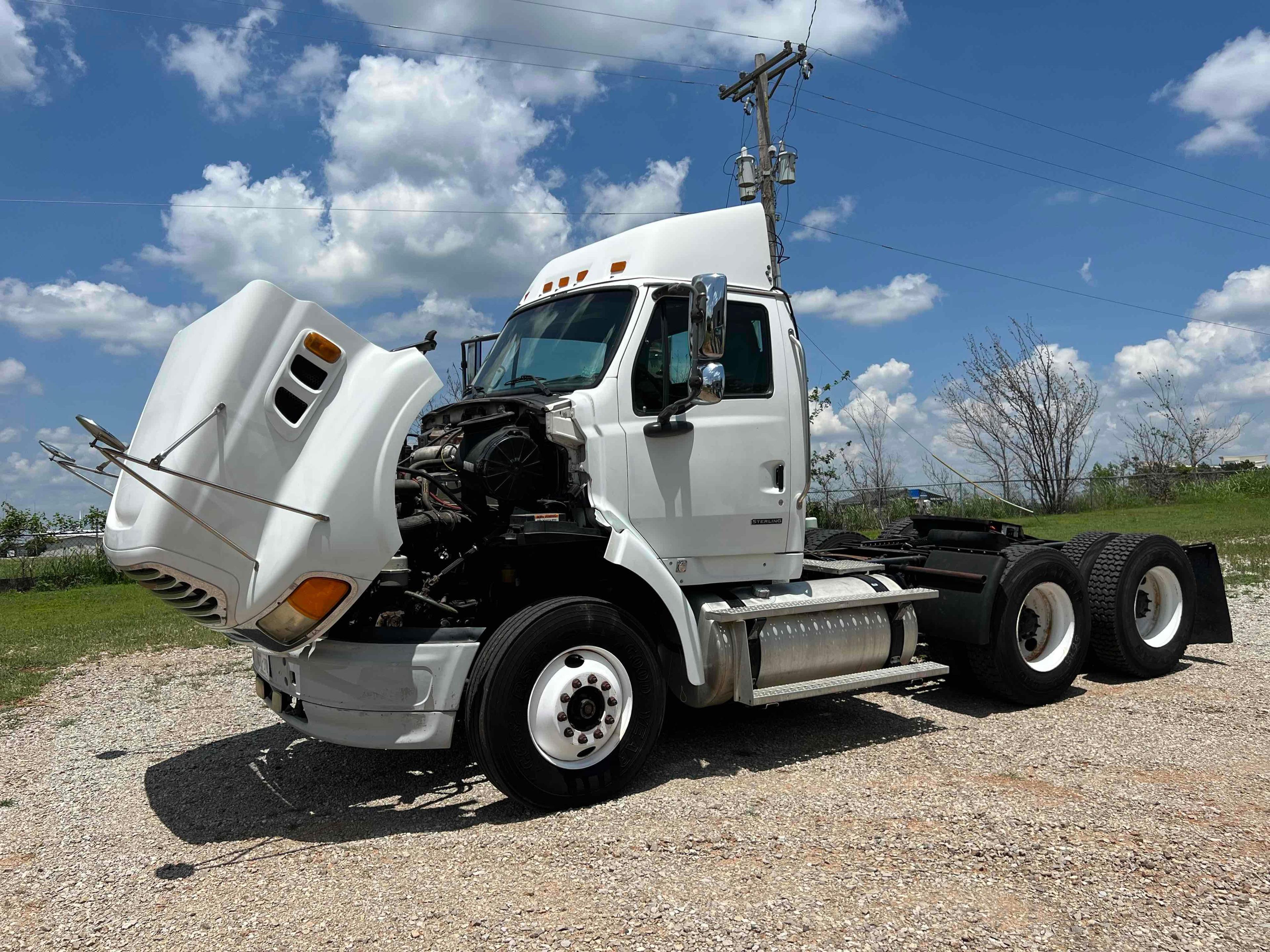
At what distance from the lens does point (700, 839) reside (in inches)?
166

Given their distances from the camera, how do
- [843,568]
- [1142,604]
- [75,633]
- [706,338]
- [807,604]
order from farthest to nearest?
[75,633] → [1142,604] → [843,568] → [807,604] → [706,338]

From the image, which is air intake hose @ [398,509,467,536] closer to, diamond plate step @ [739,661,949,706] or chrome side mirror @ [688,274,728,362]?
chrome side mirror @ [688,274,728,362]

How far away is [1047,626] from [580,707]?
4221 millimetres

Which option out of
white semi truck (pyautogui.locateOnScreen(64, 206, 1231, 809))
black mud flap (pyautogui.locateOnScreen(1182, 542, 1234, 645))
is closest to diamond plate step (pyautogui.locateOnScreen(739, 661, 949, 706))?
white semi truck (pyautogui.locateOnScreen(64, 206, 1231, 809))

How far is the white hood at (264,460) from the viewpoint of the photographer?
3879 mm

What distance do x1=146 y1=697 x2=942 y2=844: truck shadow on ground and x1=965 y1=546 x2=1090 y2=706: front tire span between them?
688mm

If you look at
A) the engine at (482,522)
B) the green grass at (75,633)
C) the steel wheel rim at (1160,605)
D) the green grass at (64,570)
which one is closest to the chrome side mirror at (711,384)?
the engine at (482,522)

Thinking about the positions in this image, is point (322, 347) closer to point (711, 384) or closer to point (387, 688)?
point (387, 688)

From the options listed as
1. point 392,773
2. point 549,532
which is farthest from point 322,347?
point 392,773

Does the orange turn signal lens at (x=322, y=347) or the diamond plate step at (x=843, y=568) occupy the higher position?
the orange turn signal lens at (x=322, y=347)

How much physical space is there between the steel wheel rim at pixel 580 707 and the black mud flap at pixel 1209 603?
18.9 ft

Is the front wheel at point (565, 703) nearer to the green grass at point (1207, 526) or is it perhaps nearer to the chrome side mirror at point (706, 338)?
the chrome side mirror at point (706, 338)

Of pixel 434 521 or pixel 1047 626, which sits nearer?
pixel 434 521

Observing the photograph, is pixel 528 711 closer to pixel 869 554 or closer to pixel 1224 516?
pixel 869 554
